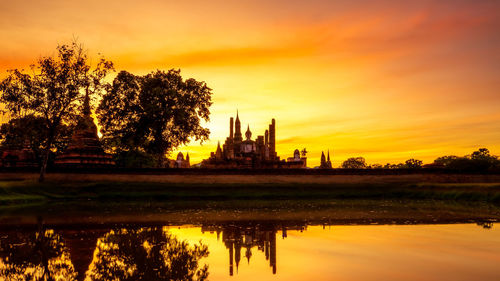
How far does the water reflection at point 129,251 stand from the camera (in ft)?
30.0

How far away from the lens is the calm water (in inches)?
358

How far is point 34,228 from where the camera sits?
1639 cm

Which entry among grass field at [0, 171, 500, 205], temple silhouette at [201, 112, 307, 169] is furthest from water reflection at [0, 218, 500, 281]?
temple silhouette at [201, 112, 307, 169]

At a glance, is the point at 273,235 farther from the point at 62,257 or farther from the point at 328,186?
the point at 328,186

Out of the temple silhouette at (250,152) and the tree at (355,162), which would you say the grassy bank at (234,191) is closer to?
the temple silhouette at (250,152)

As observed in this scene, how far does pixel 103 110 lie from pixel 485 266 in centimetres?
4820

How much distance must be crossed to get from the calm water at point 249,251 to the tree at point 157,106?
107 ft

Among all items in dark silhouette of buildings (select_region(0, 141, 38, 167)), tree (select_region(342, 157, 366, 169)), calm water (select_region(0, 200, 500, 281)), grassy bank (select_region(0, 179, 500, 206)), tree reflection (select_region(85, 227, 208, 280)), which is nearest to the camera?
tree reflection (select_region(85, 227, 208, 280))

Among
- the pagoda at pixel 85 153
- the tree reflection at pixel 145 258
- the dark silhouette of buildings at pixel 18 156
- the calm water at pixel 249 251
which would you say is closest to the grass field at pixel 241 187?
the pagoda at pixel 85 153

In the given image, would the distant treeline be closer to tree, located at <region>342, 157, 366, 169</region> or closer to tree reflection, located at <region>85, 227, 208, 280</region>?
tree, located at <region>342, 157, 366, 169</region>

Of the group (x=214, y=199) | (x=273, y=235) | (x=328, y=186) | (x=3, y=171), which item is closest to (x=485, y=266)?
(x=273, y=235)

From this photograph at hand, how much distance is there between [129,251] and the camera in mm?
11453

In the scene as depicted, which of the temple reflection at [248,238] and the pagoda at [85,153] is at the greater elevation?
the pagoda at [85,153]

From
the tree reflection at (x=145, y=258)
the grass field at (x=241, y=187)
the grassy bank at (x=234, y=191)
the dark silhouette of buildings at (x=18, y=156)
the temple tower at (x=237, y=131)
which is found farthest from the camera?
the temple tower at (x=237, y=131)
